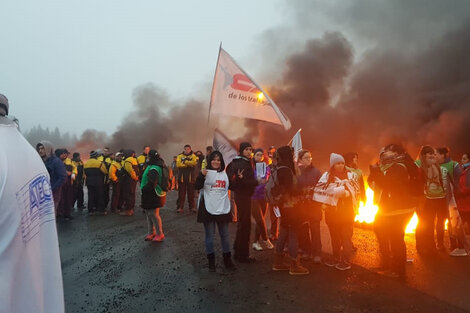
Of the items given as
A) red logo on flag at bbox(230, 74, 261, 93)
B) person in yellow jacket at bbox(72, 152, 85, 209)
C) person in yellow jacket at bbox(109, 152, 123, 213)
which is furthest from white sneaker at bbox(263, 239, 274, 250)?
person in yellow jacket at bbox(72, 152, 85, 209)

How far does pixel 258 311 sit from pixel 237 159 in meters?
2.36

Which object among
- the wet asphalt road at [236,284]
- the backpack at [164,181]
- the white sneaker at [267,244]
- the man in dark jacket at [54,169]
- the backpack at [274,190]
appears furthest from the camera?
the man in dark jacket at [54,169]

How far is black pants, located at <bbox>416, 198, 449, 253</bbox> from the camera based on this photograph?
5355 millimetres

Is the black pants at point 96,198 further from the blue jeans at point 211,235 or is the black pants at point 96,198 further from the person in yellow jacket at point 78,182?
the blue jeans at point 211,235

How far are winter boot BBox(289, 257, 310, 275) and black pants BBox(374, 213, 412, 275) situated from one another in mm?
1206

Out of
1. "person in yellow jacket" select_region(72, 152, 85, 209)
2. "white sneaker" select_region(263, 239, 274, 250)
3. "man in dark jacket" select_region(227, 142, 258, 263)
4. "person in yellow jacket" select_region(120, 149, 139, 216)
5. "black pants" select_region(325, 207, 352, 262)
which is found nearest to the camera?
"black pants" select_region(325, 207, 352, 262)

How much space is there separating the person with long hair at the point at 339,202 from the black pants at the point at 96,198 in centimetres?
706

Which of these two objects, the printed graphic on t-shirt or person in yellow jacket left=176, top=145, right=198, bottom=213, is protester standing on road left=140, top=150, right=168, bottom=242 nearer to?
person in yellow jacket left=176, top=145, right=198, bottom=213

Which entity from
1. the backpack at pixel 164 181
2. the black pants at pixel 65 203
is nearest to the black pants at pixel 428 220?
the backpack at pixel 164 181

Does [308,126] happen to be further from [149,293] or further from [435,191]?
[149,293]

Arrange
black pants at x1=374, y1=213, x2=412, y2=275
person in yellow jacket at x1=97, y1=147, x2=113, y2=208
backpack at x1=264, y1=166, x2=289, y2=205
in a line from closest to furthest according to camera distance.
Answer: black pants at x1=374, y1=213, x2=412, y2=275, backpack at x1=264, y1=166, x2=289, y2=205, person in yellow jacket at x1=97, y1=147, x2=113, y2=208

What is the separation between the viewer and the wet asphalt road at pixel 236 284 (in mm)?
3477

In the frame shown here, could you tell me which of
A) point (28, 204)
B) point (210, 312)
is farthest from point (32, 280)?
point (210, 312)

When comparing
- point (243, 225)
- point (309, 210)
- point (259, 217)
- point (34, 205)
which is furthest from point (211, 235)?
point (34, 205)
